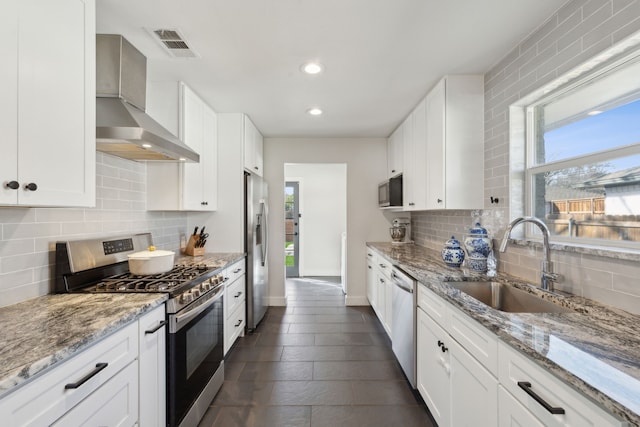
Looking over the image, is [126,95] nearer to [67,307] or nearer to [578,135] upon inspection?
[67,307]

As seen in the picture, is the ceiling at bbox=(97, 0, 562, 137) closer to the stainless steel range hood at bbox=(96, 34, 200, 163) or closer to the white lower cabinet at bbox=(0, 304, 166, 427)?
the stainless steel range hood at bbox=(96, 34, 200, 163)

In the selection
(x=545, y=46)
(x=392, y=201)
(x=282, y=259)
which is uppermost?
(x=545, y=46)

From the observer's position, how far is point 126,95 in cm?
178

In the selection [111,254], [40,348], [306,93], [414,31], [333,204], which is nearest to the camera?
[40,348]

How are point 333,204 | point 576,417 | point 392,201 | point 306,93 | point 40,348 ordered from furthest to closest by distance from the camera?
point 333,204
point 392,201
point 306,93
point 40,348
point 576,417

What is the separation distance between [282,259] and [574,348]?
11.4 ft

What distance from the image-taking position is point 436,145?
2.43 m

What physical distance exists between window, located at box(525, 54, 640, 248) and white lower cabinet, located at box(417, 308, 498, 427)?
906 millimetres

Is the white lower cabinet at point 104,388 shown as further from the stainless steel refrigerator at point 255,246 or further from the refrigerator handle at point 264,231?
the refrigerator handle at point 264,231

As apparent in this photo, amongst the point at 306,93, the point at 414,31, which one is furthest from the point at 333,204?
the point at 414,31

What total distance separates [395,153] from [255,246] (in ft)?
6.91

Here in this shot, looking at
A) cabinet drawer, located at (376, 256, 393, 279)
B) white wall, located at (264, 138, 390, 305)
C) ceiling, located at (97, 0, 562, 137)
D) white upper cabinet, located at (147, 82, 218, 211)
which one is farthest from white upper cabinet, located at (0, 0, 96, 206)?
white wall, located at (264, 138, 390, 305)

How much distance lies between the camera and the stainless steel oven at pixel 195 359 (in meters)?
1.55

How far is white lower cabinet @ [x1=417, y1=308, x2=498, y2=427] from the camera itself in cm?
119
